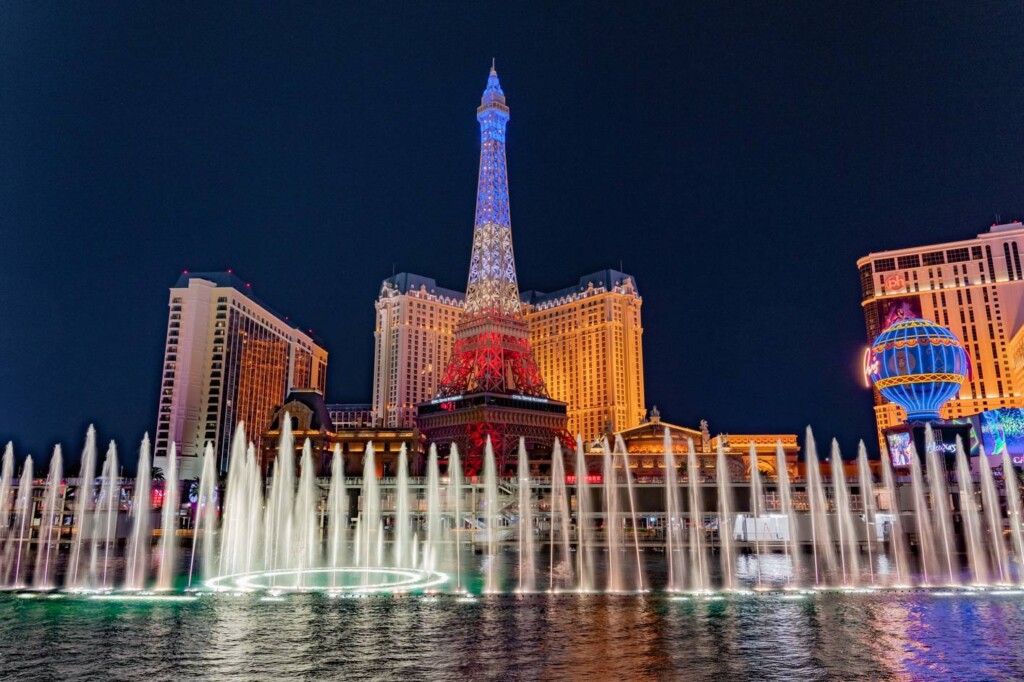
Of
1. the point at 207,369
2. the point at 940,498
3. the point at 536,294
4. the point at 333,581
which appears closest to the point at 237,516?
the point at 333,581

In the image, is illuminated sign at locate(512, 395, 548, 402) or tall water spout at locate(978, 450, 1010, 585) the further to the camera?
illuminated sign at locate(512, 395, 548, 402)

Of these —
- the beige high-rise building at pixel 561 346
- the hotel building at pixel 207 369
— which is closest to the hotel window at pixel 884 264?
the beige high-rise building at pixel 561 346

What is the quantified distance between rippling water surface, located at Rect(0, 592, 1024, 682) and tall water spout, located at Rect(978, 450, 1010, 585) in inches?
658

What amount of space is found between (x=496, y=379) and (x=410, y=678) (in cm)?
10531

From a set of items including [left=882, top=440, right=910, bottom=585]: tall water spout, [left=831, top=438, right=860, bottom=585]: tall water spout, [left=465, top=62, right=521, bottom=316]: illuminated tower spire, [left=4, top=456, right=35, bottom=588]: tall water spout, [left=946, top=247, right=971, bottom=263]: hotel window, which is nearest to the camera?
[left=4, top=456, right=35, bottom=588]: tall water spout

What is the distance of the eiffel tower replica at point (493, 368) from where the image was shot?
117 m

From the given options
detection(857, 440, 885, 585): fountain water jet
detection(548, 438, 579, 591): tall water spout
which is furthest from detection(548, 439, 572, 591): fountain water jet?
detection(857, 440, 885, 585): fountain water jet

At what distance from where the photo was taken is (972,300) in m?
152

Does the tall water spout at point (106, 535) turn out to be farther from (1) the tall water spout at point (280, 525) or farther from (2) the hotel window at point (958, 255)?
(2) the hotel window at point (958, 255)

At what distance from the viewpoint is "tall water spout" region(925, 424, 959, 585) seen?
66.6 meters

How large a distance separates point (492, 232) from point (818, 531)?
78335 millimetres

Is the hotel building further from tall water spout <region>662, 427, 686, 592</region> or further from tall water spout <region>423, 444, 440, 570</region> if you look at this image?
tall water spout <region>662, 427, 686, 592</region>

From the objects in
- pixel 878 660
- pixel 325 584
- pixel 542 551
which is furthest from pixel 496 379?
pixel 878 660

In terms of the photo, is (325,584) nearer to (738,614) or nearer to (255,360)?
(738,614)
